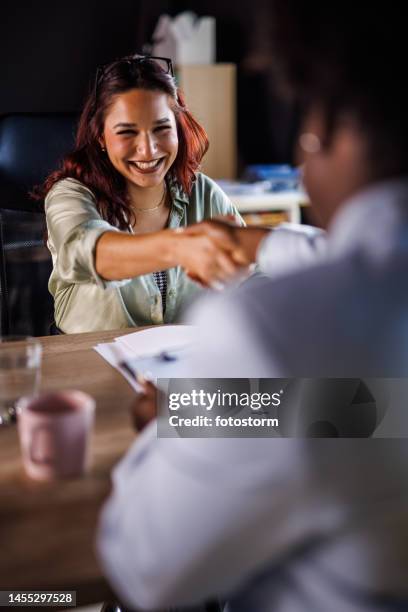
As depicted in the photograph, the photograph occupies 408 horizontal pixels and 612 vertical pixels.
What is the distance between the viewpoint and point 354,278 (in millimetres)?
513

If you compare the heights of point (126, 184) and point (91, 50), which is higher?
point (91, 50)

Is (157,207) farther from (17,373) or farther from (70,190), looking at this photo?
(17,373)

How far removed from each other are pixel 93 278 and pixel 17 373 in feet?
1.44

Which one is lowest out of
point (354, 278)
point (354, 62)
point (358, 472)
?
point (358, 472)

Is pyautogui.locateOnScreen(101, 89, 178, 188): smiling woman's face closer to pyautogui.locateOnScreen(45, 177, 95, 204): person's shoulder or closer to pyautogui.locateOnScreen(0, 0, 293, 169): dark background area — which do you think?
pyautogui.locateOnScreen(45, 177, 95, 204): person's shoulder

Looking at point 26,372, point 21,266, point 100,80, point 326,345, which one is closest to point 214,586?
point 326,345

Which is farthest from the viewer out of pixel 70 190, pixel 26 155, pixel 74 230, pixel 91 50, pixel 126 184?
pixel 91 50

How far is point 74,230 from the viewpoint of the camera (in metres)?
1.43

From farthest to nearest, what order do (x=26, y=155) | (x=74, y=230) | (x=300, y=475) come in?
1. (x=26, y=155)
2. (x=74, y=230)
3. (x=300, y=475)

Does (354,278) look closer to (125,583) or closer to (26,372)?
(125,583)

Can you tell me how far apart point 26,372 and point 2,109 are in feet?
9.60

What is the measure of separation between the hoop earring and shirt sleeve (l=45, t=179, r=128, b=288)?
2.56 feet

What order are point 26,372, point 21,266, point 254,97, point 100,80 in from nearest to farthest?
point 26,372 < point 100,80 < point 21,266 < point 254,97

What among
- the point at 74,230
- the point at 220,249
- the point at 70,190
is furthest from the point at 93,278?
the point at 220,249
